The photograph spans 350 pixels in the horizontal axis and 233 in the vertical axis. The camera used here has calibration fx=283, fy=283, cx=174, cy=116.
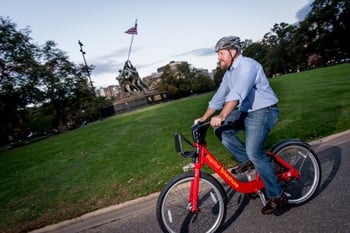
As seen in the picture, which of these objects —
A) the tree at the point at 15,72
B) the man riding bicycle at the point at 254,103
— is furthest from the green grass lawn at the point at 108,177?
the tree at the point at 15,72

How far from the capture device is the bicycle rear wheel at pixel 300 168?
3.63m

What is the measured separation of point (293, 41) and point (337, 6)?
53.1ft

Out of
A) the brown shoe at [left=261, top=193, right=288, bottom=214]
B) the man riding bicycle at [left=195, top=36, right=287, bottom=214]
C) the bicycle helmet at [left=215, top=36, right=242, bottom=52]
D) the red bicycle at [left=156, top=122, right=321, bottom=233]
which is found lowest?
the brown shoe at [left=261, top=193, right=288, bottom=214]

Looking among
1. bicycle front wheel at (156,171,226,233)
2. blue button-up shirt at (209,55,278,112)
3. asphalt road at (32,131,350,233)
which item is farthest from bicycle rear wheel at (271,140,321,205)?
bicycle front wheel at (156,171,226,233)

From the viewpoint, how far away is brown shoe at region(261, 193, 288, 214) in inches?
133

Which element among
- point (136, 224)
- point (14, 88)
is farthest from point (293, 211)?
point (14, 88)

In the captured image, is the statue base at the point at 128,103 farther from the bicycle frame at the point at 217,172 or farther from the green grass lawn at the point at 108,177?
the bicycle frame at the point at 217,172

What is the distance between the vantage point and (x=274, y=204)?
3385mm

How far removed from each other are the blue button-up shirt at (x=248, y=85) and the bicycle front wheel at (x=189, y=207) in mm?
947

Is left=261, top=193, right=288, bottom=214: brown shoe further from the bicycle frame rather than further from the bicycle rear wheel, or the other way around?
the bicycle rear wheel

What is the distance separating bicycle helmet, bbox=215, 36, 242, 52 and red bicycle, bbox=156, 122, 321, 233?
900 millimetres

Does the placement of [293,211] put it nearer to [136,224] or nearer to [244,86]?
[244,86]

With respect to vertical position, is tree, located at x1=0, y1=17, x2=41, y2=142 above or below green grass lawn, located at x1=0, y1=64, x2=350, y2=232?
above

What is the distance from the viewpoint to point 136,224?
13.1 ft
